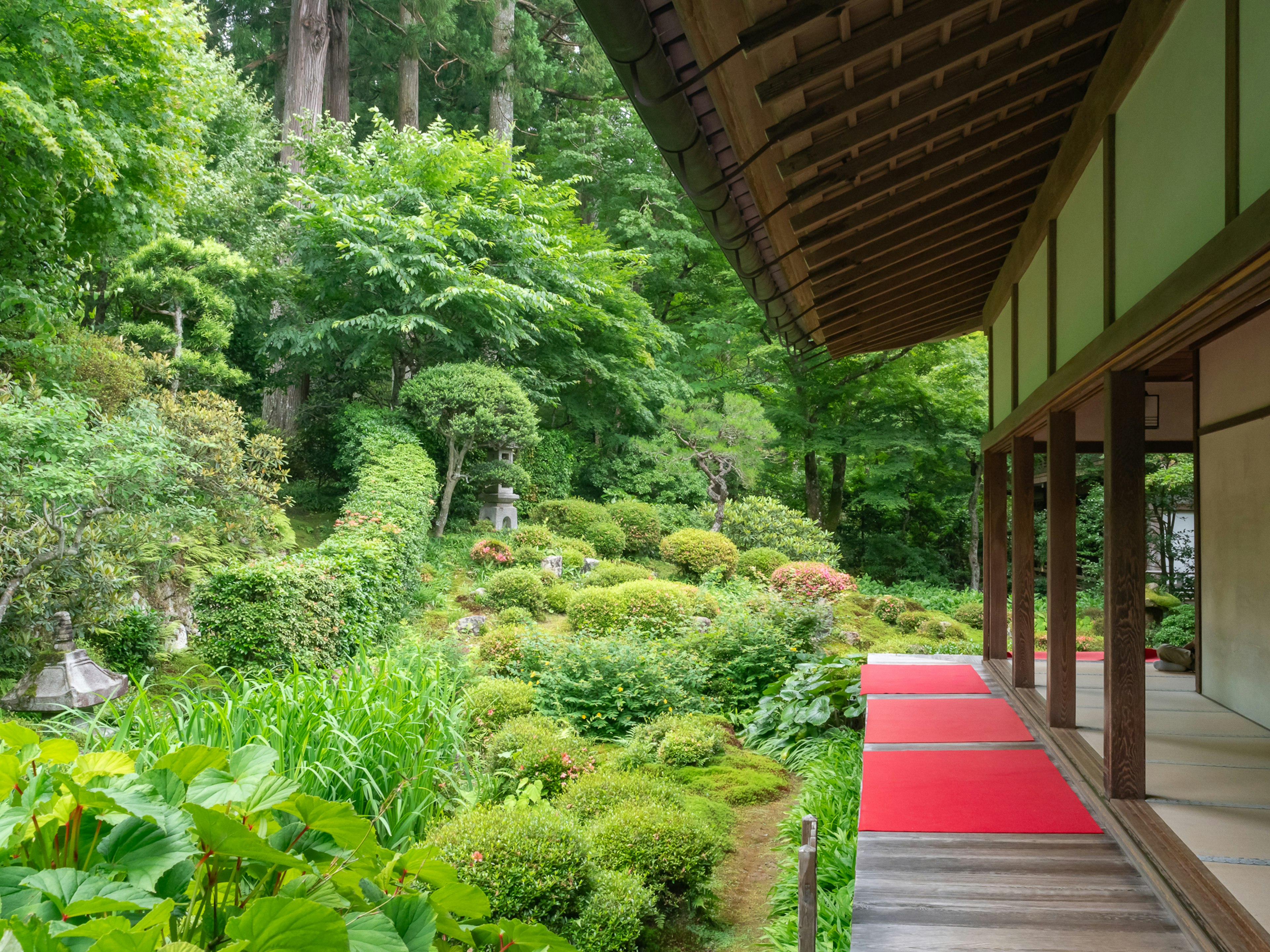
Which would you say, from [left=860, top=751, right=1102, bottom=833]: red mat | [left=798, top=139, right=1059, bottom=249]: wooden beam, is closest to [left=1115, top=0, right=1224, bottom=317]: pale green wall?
[left=798, top=139, right=1059, bottom=249]: wooden beam

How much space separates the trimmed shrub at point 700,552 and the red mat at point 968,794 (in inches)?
363

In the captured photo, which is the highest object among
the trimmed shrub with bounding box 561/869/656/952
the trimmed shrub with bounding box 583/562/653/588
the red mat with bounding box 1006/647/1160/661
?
the trimmed shrub with bounding box 583/562/653/588

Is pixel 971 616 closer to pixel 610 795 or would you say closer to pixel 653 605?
pixel 653 605

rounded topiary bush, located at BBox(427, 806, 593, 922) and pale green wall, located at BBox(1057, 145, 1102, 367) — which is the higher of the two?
pale green wall, located at BBox(1057, 145, 1102, 367)

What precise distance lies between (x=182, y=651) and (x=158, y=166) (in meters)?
5.14

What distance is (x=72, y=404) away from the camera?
7.11 meters

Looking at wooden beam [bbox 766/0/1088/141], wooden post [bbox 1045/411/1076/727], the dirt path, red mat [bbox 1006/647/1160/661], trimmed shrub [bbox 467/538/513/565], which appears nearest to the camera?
wooden beam [bbox 766/0/1088/141]

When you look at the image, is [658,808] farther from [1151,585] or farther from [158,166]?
[1151,585]

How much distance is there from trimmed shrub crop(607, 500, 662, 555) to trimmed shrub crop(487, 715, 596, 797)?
973cm

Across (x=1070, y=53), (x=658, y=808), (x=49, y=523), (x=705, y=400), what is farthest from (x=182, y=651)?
(x=705, y=400)

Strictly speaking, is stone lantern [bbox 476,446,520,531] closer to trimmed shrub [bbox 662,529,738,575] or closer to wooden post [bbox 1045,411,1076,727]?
trimmed shrub [bbox 662,529,738,575]

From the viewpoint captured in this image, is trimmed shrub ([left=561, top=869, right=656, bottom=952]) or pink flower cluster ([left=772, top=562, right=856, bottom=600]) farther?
pink flower cluster ([left=772, top=562, right=856, bottom=600])

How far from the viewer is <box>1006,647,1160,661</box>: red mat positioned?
6.59m

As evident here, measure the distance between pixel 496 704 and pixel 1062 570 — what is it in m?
3.77
